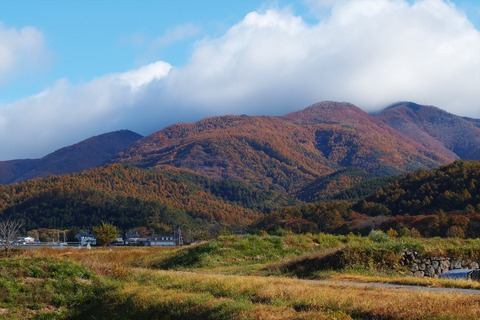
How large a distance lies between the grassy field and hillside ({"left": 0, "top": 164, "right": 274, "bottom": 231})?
108199 mm

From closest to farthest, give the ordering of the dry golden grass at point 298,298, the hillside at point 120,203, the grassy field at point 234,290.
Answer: the dry golden grass at point 298,298, the grassy field at point 234,290, the hillside at point 120,203

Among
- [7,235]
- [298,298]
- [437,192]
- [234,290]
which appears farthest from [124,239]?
[298,298]

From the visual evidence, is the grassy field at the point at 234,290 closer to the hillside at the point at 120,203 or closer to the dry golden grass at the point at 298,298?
the dry golden grass at the point at 298,298

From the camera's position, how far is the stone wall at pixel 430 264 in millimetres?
24111

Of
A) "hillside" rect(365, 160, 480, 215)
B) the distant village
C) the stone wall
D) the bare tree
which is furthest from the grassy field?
the distant village

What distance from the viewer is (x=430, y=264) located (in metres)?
24.5

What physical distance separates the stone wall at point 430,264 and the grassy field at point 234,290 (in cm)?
39

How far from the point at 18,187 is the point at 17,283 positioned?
524 feet

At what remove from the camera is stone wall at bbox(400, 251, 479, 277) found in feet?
79.1

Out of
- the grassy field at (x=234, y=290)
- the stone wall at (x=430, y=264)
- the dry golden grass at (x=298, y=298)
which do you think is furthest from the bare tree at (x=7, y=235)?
the stone wall at (x=430, y=264)

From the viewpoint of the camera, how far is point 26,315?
68.1 ft

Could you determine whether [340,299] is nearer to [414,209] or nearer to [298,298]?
[298,298]

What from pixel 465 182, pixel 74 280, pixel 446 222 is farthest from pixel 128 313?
pixel 465 182

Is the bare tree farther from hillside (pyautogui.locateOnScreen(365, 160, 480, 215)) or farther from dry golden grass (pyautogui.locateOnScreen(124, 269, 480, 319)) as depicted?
hillside (pyautogui.locateOnScreen(365, 160, 480, 215))
